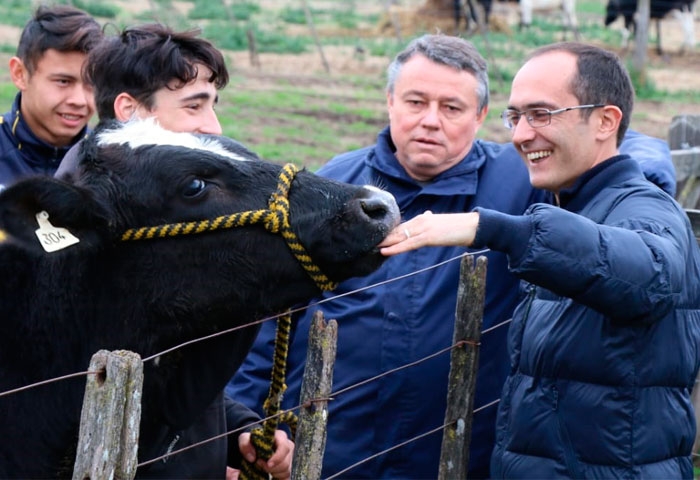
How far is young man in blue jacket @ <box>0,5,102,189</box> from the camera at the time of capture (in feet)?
16.2

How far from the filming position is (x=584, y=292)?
10.2 ft

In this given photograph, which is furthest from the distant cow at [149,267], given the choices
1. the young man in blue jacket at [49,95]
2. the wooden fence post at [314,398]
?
the young man in blue jacket at [49,95]

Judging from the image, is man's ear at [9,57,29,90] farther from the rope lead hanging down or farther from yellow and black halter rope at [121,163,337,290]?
the rope lead hanging down

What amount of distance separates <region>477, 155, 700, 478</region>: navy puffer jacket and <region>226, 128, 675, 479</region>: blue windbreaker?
551 millimetres

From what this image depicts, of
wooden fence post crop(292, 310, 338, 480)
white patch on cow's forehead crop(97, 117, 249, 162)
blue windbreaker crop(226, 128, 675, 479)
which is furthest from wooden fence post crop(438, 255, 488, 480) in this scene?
white patch on cow's forehead crop(97, 117, 249, 162)

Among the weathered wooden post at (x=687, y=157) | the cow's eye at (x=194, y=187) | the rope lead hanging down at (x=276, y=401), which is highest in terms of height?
the cow's eye at (x=194, y=187)

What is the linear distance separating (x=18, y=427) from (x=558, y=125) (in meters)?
2.00

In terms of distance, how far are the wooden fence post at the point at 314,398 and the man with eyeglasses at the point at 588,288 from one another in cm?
33

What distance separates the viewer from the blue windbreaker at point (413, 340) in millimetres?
4152

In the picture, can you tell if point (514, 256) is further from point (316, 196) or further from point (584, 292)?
point (316, 196)

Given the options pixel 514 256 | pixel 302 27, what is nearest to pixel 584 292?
pixel 514 256

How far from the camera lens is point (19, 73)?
204 inches

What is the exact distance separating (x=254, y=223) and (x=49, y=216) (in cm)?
62

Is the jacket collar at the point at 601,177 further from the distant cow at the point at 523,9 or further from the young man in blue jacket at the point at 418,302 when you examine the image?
the distant cow at the point at 523,9
